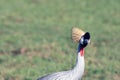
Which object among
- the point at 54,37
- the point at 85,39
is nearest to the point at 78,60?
the point at 85,39

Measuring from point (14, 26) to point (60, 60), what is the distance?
3.49 metres

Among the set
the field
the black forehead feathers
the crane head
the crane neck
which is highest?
the black forehead feathers

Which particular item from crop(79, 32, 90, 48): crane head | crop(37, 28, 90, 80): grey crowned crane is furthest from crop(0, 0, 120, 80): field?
crop(79, 32, 90, 48): crane head

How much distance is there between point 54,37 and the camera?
37.9ft

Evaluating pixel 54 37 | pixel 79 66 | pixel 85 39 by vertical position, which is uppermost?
pixel 85 39

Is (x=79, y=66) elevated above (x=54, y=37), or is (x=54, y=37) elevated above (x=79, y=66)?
(x=79, y=66)

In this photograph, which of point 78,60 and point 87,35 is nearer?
point 87,35

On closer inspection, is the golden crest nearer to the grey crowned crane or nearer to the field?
the grey crowned crane

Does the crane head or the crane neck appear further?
the crane neck

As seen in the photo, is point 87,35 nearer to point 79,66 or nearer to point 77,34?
point 77,34

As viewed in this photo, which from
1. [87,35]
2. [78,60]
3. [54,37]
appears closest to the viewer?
[87,35]

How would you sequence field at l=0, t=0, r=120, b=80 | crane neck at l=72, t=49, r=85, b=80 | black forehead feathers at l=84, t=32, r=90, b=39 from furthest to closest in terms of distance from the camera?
field at l=0, t=0, r=120, b=80 → crane neck at l=72, t=49, r=85, b=80 → black forehead feathers at l=84, t=32, r=90, b=39

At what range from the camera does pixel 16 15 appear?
567 inches

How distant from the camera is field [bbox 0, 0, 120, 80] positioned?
28.7 ft
